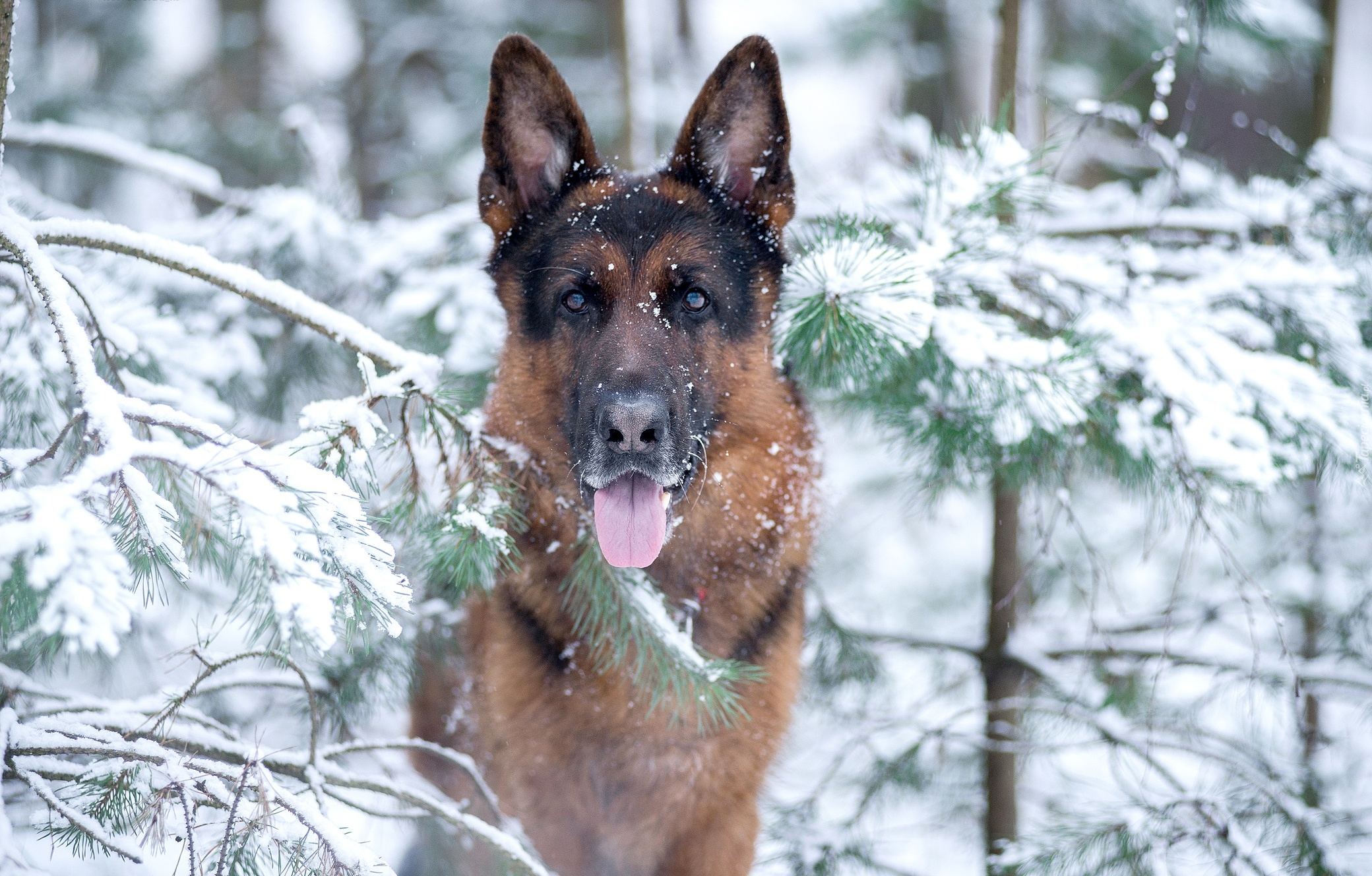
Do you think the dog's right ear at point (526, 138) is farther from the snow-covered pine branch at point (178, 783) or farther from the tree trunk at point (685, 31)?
the tree trunk at point (685, 31)

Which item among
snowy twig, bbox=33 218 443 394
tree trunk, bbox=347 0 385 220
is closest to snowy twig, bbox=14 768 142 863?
snowy twig, bbox=33 218 443 394

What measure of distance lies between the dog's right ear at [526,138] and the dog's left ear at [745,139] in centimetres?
36

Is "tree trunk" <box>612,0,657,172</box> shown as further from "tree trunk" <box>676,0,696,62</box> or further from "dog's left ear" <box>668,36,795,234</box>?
"tree trunk" <box>676,0,696,62</box>

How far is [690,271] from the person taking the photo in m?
2.86

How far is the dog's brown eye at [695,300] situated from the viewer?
2.88 meters

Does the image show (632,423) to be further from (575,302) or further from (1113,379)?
(1113,379)

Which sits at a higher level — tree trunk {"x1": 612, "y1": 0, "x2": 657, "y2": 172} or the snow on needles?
tree trunk {"x1": 612, "y1": 0, "x2": 657, "y2": 172}

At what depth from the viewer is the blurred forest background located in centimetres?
345

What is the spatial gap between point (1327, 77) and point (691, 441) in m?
3.81

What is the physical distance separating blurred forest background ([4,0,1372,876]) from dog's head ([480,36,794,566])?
0.49m

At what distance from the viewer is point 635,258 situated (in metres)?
2.83

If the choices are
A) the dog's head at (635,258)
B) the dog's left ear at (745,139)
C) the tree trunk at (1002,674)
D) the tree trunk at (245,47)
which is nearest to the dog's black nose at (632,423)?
the dog's head at (635,258)

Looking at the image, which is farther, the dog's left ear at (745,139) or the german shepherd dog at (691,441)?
the german shepherd dog at (691,441)

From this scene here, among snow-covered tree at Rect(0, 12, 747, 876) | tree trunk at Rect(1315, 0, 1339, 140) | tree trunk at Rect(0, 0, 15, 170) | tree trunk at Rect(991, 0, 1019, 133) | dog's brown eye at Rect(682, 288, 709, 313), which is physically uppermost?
tree trunk at Rect(1315, 0, 1339, 140)
